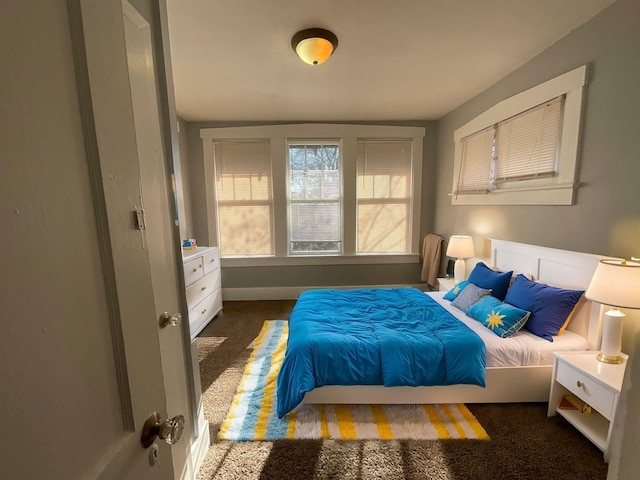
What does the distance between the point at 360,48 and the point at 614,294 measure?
2.16 m

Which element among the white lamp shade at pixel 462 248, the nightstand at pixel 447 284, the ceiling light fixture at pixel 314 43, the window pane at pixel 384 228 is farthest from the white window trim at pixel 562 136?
the ceiling light fixture at pixel 314 43

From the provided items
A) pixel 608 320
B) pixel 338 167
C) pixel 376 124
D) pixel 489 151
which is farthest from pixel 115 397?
pixel 376 124

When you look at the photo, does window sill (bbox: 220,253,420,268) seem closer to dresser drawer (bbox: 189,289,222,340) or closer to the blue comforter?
dresser drawer (bbox: 189,289,222,340)

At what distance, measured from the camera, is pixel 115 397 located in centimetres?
52

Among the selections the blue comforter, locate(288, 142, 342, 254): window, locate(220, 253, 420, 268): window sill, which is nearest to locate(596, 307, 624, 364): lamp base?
the blue comforter

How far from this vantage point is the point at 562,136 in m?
2.01

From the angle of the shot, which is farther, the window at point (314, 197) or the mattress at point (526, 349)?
the window at point (314, 197)

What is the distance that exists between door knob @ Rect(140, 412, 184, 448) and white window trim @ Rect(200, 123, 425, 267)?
10.9ft

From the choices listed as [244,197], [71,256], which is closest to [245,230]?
[244,197]

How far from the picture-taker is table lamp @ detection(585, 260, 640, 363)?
4.66 ft

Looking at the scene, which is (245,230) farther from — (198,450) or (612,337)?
(612,337)

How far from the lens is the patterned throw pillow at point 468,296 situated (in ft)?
7.60

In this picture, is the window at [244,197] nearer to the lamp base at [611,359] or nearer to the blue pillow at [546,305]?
the blue pillow at [546,305]

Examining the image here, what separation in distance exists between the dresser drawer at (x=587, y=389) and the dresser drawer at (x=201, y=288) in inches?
111
